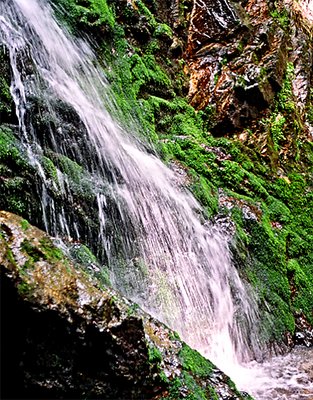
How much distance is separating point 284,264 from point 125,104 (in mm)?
3364

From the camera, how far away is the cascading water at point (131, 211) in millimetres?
4582

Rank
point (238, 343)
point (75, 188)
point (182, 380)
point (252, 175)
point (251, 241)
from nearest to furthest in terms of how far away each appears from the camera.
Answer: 1. point (182, 380)
2. point (75, 188)
3. point (238, 343)
4. point (251, 241)
5. point (252, 175)

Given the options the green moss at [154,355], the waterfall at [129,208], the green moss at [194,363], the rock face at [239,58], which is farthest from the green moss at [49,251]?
the rock face at [239,58]

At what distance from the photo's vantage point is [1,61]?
4582 millimetres

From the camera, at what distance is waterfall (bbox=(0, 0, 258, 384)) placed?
4.57 meters

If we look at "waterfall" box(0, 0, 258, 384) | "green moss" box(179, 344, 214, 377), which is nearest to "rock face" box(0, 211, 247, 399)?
"green moss" box(179, 344, 214, 377)

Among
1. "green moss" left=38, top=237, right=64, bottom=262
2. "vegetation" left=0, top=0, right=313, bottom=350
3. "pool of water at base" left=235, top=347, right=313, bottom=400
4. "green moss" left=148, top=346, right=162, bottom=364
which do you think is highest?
"vegetation" left=0, top=0, right=313, bottom=350

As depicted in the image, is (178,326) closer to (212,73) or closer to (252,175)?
(252,175)

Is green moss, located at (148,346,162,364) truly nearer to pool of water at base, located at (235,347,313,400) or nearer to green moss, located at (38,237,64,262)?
green moss, located at (38,237,64,262)

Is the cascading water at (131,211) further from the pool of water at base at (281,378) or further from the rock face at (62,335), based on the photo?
the rock face at (62,335)

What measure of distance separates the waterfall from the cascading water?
1cm

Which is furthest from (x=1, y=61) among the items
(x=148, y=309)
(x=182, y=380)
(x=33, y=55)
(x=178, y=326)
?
(x=182, y=380)

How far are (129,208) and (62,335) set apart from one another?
2832 millimetres

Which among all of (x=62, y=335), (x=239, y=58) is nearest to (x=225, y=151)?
(x=239, y=58)
